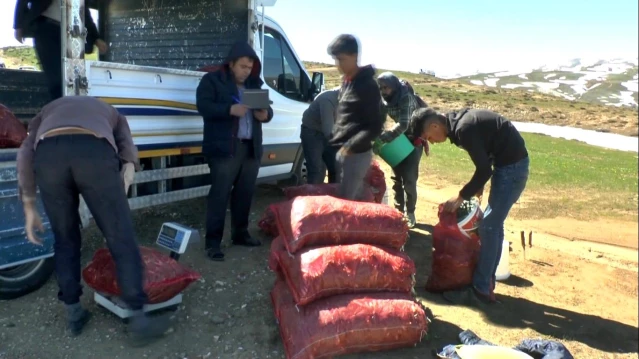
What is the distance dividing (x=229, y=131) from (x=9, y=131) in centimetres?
161

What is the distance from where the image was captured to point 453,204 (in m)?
4.27

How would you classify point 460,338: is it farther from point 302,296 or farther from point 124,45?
point 124,45

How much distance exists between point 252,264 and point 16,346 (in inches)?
79.0

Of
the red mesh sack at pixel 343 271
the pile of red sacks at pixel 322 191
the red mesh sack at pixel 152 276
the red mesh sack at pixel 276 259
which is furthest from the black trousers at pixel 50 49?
the red mesh sack at pixel 343 271

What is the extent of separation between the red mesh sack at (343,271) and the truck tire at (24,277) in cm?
193

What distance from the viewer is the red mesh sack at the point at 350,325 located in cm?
329

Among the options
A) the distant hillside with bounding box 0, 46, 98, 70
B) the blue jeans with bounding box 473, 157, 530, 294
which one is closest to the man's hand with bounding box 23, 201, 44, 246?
the distant hillside with bounding box 0, 46, 98, 70

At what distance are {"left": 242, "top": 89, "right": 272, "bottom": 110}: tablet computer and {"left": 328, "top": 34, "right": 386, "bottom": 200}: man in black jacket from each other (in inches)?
26.8

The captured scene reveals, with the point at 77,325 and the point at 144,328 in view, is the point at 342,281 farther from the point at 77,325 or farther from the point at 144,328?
the point at 77,325

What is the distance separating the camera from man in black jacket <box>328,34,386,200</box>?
13.5ft

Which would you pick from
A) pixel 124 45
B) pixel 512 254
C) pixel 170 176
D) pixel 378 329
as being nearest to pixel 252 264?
pixel 170 176

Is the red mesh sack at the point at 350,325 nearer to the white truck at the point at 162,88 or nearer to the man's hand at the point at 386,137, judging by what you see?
the man's hand at the point at 386,137

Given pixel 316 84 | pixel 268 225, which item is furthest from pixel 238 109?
pixel 316 84

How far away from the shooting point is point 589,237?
278 inches
